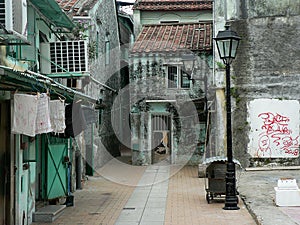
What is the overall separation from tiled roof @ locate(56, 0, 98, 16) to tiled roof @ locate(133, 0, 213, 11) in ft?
29.7

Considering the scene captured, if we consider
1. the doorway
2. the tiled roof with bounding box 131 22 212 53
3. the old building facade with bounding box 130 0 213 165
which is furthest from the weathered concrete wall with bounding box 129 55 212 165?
the tiled roof with bounding box 131 22 212 53

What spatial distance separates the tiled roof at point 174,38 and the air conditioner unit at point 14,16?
50.6 ft

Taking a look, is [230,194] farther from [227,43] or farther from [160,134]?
[160,134]

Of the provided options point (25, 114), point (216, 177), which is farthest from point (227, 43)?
point (25, 114)

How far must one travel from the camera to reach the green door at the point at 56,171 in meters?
11.6

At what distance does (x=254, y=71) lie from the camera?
17.6 metres

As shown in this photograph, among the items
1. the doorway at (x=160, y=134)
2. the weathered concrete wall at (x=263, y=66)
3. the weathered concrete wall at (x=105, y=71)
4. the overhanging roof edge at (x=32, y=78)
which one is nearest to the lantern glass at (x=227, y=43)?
the overhanging roof edge at (x=32, y=78)

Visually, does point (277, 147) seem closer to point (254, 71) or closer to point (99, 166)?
point (254, 71)

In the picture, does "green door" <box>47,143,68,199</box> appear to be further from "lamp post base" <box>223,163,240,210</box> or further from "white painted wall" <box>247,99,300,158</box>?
"white painted wall" <box>247,99,300,158</box>

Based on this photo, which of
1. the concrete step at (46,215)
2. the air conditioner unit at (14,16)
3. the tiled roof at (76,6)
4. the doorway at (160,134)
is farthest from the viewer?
the doorway at (160,134)

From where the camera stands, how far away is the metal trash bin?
40.4 feet

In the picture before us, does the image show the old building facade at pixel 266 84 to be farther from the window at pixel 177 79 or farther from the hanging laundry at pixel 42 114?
the hanging laundry at pixel 42 114

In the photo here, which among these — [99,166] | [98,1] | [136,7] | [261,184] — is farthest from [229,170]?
[136,7]

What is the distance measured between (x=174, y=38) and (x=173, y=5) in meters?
4.80
